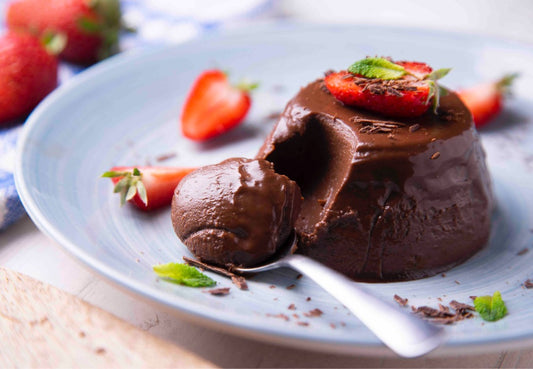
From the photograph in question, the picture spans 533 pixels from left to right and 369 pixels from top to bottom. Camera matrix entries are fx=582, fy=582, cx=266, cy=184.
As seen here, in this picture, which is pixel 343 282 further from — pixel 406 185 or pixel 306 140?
pixel 306 140

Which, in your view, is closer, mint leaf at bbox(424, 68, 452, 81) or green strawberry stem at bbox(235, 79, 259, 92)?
mint leaf at bbox(424, 68, 452, 81)

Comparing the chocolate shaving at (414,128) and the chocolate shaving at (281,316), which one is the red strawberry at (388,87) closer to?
the chocolate shaving at (414,128)

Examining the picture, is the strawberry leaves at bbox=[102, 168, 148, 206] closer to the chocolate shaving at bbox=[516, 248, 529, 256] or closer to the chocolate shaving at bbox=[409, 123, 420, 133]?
the chocolate shaving at bbox=[409, 123, 420, 133]

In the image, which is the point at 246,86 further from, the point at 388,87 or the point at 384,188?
the point at 384,188

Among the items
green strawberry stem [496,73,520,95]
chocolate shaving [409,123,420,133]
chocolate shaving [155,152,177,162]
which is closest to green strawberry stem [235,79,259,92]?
chocolate shaving [155,152,177,162]

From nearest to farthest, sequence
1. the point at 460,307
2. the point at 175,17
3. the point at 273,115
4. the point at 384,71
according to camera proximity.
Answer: the point at 460,307, the point at 384,71, the point at 273,115, the point at 175,17

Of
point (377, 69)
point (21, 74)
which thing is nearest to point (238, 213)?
point (377, 69)

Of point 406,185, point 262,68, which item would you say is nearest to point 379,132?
point 406,185
